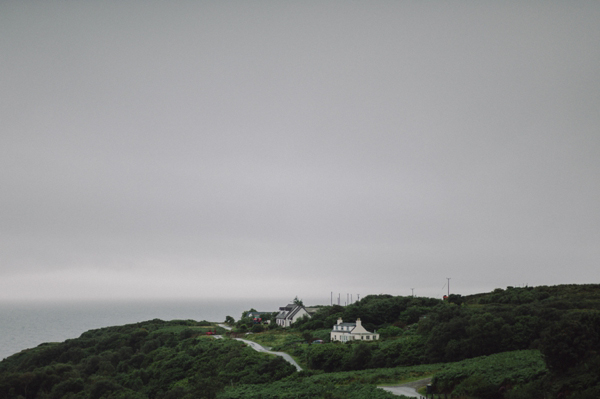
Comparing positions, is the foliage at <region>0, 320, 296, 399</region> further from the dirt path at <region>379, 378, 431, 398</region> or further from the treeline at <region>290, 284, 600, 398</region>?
the dirt path at <region>379, 378, 431, 398</region>

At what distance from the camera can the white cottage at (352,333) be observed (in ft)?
157

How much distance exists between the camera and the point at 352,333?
158 feet

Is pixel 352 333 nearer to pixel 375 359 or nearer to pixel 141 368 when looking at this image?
pixel 375 359

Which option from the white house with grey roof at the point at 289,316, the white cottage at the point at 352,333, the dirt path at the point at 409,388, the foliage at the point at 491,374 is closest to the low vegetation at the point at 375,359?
the foliage at the point at 491,374

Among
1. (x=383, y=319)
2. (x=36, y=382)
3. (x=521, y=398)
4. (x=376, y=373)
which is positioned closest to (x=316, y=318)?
(x=383, y=319)

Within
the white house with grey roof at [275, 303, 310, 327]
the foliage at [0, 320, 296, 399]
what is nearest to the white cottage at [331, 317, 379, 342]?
the foliage at [0, 320, 296, 399]

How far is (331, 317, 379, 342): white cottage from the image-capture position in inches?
1880

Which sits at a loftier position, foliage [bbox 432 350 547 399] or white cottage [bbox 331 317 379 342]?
foliage [bbox 432 350 547 399]

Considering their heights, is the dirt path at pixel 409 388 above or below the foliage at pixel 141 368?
above

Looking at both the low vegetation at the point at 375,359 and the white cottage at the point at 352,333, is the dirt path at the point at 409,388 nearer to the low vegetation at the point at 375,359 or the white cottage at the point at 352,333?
the low vegetation at the point at 375,359

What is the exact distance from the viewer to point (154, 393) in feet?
134

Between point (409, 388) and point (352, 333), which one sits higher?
point (352, 333)

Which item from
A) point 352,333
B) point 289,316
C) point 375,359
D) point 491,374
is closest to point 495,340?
point 491,374

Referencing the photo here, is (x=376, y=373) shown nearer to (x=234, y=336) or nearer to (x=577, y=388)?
(x=577, y=388)
